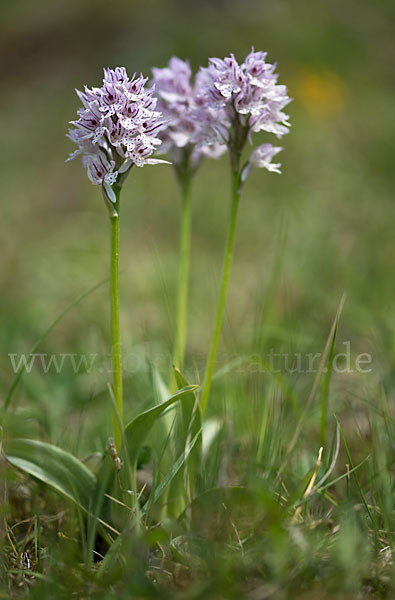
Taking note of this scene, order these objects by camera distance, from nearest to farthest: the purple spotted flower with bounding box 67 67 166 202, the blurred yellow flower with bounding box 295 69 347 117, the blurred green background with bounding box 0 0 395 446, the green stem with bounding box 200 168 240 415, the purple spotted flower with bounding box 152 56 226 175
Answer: the purple spotted flower with bounding box 67 67 166 202, the green stem with bounding box 200 168 240 415, the purple spotted flower with bounding box 152 56 226 175, the blurred green background with bounding box 0 0 395 446, the blurred yellow flower with bounding box 295 69 347 117

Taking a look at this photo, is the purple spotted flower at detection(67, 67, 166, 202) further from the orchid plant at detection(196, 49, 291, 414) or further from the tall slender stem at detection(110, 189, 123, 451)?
the orchid plant at detection(196, 49, 291, 414)

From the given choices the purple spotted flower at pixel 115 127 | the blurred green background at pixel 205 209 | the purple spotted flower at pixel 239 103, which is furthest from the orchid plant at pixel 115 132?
the blurred green background at pixel 205 209

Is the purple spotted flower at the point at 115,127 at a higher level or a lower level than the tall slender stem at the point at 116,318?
higher

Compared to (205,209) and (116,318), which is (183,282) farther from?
(205,209)

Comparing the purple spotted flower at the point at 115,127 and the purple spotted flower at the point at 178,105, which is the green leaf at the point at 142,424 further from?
the purple spotted flower at the point at 178,105

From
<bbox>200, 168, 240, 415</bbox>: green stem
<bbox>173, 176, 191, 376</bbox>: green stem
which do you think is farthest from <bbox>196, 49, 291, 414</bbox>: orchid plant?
<bbox>173, 176, 191, 376</bbox>: green stem

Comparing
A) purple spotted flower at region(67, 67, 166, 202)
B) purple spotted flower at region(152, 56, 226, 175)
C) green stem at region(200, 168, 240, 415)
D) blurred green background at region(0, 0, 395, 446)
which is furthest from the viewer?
blurred green background at region(0, 0, 395, 446)

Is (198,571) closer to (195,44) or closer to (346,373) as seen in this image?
(346,373)
